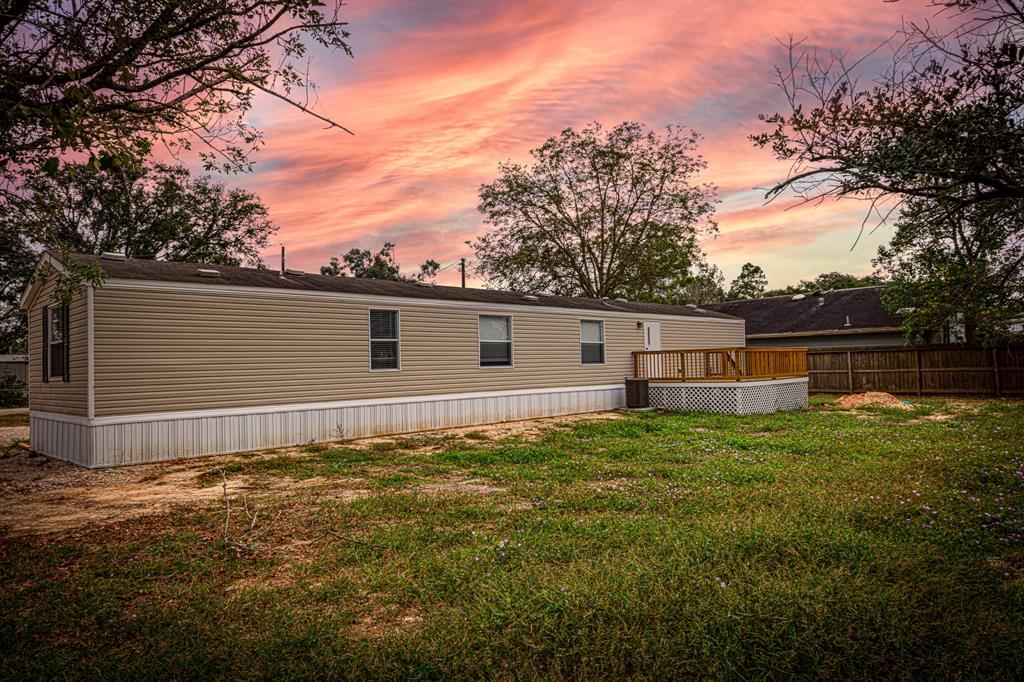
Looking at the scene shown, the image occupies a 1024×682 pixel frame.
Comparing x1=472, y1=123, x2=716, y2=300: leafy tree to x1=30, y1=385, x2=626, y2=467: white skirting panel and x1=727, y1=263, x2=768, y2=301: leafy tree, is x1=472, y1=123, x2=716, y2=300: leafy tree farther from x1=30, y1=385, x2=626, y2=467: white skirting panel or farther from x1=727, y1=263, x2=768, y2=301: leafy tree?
x1=727, y1=263, x2=768, y2=301: leafy tree

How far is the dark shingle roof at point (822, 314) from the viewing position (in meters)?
25.2

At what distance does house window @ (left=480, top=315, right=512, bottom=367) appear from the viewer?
15953 mm

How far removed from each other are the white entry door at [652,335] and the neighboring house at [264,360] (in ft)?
13.4

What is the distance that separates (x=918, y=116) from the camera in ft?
14.9

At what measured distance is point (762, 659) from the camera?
9.95 feet

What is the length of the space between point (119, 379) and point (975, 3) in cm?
1221

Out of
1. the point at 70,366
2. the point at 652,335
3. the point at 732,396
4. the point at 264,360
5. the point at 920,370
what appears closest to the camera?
the point at 70,366

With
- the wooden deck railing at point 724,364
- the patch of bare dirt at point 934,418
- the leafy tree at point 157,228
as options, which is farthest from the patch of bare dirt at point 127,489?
the leafy tree at point 157,228

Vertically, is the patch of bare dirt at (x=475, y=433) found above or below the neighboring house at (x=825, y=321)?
below

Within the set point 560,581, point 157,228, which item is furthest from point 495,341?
point 157,228

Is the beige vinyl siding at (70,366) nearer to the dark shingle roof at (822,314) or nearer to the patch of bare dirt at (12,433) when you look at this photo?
the patch of bare dirt at (12,433)

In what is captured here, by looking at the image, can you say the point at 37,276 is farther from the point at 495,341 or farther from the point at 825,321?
the point at 825,321

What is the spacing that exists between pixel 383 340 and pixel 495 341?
3562mm

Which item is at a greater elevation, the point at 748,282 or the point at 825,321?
the point at 748,282
